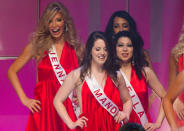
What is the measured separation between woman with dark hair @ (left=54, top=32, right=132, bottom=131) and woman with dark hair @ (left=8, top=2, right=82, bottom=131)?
1.74ft

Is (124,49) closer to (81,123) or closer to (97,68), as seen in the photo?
(97,68)

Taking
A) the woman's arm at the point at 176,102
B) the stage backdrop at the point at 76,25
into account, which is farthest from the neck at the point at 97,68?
the stage backdrop at the point at 76,25

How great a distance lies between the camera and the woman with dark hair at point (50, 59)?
399cm

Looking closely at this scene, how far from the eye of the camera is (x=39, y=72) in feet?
13.2

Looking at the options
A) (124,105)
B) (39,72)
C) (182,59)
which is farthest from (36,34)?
(182,59)

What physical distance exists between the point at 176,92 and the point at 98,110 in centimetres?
78

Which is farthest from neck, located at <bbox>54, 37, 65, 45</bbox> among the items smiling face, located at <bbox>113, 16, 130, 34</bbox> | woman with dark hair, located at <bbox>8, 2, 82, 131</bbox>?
smiling face, located at <bbox>113, 16, 130, 34</bbox>

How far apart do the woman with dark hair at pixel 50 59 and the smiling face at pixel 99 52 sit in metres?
0.59

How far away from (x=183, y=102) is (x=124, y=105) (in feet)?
1.57

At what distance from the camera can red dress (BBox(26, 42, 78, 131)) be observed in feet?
13.1

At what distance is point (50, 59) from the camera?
4.03 m

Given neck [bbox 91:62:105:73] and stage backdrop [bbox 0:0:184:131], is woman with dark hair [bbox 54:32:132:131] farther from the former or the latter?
stage backdrop [bbox 0:0:184:131]

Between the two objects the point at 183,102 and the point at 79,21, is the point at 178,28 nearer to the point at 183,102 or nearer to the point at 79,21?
the point at 79,21

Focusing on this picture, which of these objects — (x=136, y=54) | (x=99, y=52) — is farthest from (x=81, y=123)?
(x=136, y=54)
